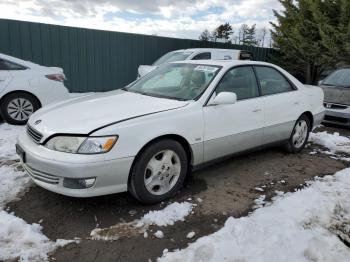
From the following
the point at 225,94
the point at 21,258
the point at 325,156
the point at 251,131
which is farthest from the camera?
the point at 325,156

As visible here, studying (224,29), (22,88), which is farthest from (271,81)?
(224,29)

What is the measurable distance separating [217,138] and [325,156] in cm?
244

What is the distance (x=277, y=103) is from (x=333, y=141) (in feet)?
6.99

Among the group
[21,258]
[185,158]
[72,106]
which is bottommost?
[21,258]

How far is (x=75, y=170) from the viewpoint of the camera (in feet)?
9.54

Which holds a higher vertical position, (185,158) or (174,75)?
(174,75)

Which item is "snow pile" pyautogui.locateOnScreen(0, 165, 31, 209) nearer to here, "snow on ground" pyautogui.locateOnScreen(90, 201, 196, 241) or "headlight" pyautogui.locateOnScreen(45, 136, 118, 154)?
"headlight" pyautogui.locateOnScreen(45, 136, 118, 154)

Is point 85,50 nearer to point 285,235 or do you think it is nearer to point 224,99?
point 224,99

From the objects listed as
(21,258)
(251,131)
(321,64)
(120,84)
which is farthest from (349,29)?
(21,258)

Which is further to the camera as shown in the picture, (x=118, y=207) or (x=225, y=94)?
(x=225, y=94)

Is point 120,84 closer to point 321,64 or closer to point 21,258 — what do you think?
point 321,64

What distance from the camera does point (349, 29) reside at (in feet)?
41.4

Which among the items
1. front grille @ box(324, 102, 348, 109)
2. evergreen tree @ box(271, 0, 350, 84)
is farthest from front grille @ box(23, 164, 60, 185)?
evergreen tree @ box(271, 0, 350, 84)

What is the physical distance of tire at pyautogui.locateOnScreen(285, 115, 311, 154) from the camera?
518 cm
